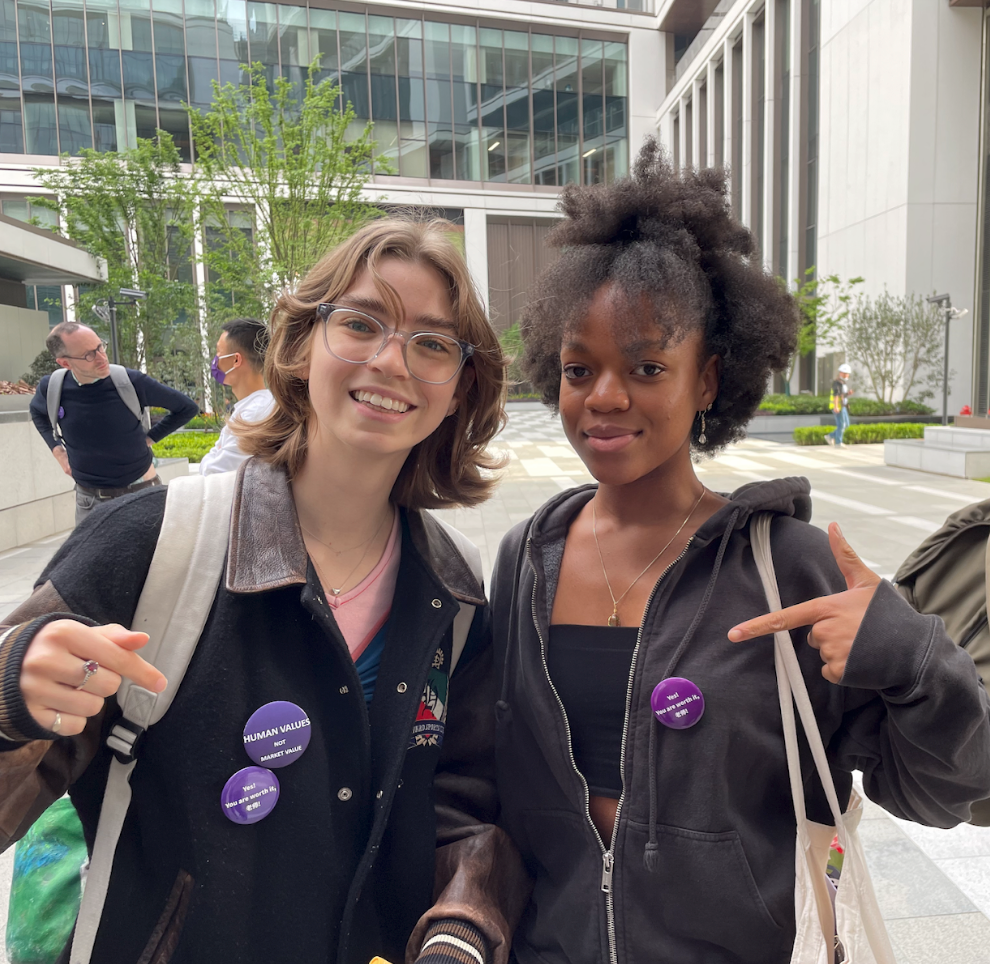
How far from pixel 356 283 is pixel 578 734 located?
104cm

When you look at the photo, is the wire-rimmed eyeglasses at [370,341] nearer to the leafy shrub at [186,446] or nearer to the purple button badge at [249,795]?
the purple button badge at [249,795]

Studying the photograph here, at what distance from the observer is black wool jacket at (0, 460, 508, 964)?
1.41 metres

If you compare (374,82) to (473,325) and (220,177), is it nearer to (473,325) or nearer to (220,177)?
(220,177)

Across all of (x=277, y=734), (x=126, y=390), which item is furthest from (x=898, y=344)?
(x=277, y=734)

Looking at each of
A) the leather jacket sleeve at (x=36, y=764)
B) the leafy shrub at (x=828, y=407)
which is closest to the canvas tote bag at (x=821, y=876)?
the leather jacket sleeve at (x=36, y=764)

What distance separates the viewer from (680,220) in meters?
1.78

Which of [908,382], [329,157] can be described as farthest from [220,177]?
[908,382]

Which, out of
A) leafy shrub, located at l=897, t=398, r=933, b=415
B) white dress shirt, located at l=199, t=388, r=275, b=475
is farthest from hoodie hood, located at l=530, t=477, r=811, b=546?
leafy shrub, located at l=897, t=398, r=933, b=415

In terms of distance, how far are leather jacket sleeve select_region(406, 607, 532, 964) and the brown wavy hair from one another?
0.38m

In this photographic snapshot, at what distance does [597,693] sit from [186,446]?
1832cm

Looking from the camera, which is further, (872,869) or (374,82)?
(374,82)

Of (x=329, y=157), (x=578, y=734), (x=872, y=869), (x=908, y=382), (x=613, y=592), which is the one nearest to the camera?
(x=578, y=734)

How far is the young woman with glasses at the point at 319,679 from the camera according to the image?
1392 millimetres

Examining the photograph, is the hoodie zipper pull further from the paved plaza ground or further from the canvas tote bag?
the paved plaza ground
